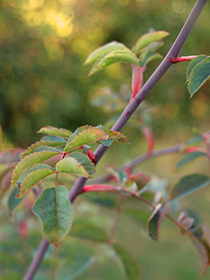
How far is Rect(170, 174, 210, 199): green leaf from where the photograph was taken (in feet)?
1.18

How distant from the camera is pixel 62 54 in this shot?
6.18 feet

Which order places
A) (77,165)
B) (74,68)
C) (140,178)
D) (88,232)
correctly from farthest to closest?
1. (74,68)
2. (88,232)
3. (140,178)
4. (77,165)

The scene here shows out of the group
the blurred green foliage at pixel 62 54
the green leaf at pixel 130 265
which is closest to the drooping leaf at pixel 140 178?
the green leaf at pixel 130 265

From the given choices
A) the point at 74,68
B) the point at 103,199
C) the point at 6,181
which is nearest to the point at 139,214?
the point at 103,199

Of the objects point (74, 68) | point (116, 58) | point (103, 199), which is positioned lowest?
point (74, 68)

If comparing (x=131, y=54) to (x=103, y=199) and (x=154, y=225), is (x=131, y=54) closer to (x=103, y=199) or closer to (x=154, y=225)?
Answer: (x=154, y=225)

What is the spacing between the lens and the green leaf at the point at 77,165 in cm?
19

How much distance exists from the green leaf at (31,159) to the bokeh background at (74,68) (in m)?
1.46

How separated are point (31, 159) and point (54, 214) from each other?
0.16 feet

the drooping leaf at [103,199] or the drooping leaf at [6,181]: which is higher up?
the drooping leaf at [6,181]

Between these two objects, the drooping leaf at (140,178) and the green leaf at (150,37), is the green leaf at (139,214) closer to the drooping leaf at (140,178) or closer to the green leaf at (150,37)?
the drooping leaf at (140,178)

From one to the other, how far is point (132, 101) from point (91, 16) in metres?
1.72

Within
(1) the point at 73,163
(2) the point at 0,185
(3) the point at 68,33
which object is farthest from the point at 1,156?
(3) the point at 68,33

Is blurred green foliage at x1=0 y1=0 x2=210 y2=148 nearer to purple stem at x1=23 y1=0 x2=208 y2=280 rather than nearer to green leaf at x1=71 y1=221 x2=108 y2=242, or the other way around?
green leaf at x1=71 y1=221 x2=108 y2=242
